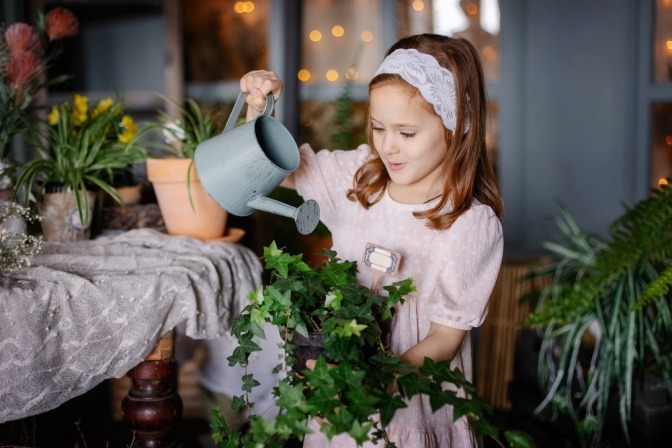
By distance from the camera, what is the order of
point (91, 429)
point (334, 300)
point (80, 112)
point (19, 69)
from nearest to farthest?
point (334, 300), point (19, 69), point (80, 112), point (91, 429)

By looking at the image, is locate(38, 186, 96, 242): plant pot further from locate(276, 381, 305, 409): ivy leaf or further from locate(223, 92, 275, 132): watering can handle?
locate(276, 381, 305, 409): ivy leaf

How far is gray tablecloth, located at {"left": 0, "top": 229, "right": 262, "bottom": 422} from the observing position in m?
1.30

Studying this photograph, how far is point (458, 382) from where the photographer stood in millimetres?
1126

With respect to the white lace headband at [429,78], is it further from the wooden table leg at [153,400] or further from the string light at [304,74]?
the string light at [304,74]

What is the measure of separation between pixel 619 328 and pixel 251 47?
6.47ft

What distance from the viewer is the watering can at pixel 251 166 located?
4.54 ft

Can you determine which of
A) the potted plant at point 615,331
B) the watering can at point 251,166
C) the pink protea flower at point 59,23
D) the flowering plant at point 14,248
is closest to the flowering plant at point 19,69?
the pink protea flower at point 59,23

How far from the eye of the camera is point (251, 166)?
1.39 meters

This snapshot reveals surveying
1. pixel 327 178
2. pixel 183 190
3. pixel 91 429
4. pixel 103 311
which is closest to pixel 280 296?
pixel 103 311

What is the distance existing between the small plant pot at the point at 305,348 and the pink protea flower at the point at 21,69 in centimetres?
86

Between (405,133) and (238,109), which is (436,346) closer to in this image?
(405,133)

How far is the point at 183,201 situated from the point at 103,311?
432 millimetres

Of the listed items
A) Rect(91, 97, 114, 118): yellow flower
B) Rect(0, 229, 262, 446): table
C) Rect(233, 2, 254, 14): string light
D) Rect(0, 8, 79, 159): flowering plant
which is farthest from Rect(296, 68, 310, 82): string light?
Rect(0, 229, 262, 446): table

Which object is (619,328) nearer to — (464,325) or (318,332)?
(464,325)
